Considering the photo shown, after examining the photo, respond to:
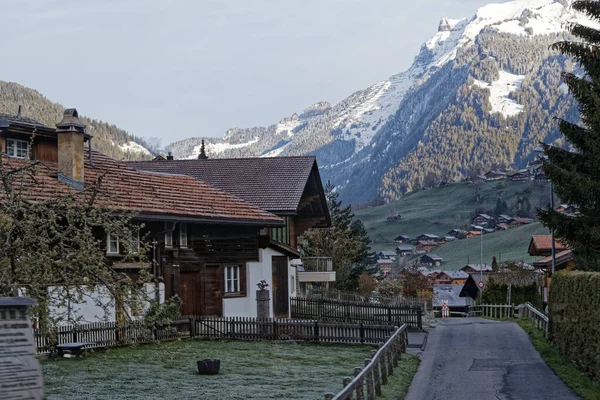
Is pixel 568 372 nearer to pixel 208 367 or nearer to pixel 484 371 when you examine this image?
pixel 484 371

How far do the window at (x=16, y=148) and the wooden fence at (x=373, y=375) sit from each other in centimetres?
1745

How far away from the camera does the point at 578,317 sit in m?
23.9

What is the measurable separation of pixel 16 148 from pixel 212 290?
11455 mm

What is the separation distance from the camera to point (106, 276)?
18.6 meters

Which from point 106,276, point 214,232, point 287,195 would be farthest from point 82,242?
point 287,195

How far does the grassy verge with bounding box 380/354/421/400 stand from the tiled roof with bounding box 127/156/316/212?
22.5 metres

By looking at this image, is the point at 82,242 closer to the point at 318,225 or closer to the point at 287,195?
the point at 287,195

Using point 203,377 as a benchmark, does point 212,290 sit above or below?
above

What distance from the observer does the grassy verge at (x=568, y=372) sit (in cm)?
2067

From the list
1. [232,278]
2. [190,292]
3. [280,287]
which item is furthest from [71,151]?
[280,287]

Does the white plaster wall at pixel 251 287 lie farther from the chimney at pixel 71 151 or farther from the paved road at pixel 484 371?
the chimney at pixel 71 151

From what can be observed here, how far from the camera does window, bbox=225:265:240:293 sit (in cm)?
4395

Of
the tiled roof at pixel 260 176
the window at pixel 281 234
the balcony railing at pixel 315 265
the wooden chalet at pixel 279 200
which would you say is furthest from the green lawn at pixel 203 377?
the balcony railing at pixel 315 265

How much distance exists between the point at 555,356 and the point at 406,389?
834cm
